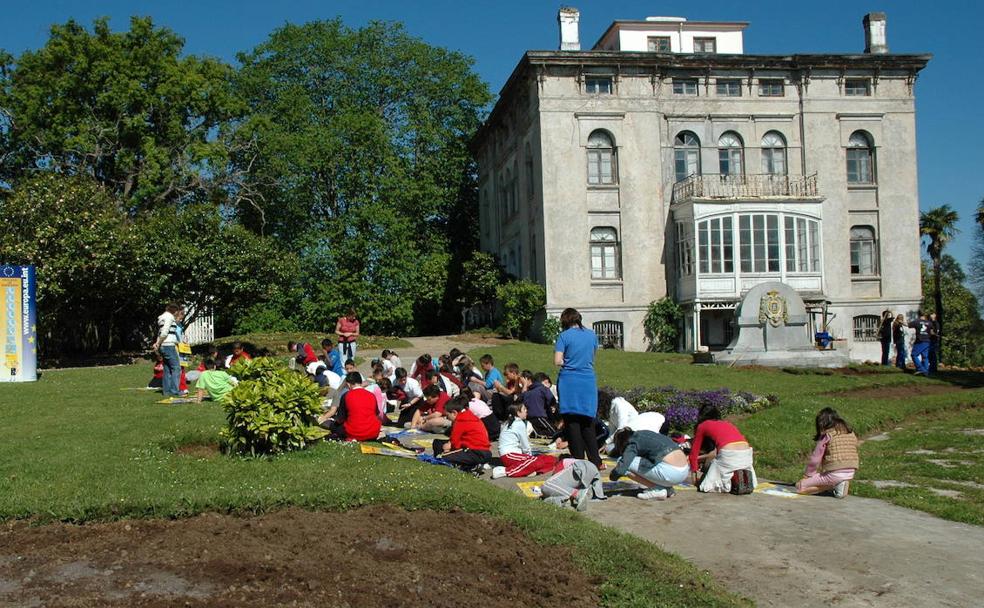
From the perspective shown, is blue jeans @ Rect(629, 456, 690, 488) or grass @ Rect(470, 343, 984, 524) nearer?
blue jeans @ Rect(629, 456, 690, 488)

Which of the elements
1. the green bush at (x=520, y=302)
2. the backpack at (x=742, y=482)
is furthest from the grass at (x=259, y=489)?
the green bush at (x=520, y=302)

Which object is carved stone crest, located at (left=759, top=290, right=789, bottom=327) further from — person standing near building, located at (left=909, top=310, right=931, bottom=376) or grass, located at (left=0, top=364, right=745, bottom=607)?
grass, located at (left=0, top=364, right=745, bottom=607)

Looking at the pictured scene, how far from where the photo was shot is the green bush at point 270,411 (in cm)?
1082

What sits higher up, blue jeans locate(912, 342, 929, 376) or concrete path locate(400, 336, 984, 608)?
blue jeans locate(912, 342, 929, 376)

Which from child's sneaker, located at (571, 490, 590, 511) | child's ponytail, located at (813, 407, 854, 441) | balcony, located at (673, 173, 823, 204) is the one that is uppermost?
balcony, located at (673, 173, 823, 204)

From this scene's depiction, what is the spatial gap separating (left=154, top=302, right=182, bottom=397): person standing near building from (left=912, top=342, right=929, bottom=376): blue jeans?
66.7ft

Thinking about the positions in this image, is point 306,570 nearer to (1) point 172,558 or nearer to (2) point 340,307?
(1) point 172,558

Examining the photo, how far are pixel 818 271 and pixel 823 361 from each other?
11398 mm

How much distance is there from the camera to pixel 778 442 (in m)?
14.3

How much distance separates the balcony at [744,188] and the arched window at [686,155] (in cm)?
71

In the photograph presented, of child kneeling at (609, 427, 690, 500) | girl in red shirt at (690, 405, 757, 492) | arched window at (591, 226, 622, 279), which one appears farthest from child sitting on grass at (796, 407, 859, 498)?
arched window at (591, 226, 622, 279)

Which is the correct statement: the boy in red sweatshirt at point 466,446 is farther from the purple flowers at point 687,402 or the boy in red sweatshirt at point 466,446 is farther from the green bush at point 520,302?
the green bush at point 520,302

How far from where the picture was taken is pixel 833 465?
10.4 meters

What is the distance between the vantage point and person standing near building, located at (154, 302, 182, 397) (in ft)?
57.6
